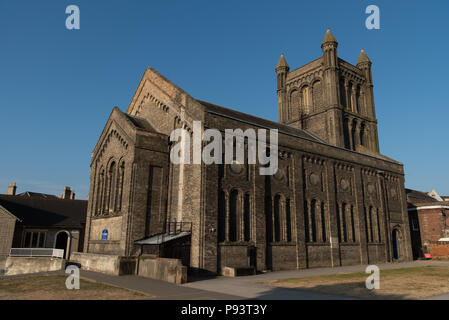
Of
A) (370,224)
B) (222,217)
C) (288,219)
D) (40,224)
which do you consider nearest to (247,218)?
(222,217)

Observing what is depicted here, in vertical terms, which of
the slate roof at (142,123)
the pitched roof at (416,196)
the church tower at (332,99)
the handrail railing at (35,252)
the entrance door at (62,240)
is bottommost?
the handrail railing at (35,252)

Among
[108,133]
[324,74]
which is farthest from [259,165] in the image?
[324,74]

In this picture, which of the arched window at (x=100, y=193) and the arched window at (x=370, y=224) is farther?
the arched window at (x=370, y=224)

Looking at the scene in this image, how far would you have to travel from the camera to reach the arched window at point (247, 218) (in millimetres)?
21891

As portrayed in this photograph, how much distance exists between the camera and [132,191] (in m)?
22.3

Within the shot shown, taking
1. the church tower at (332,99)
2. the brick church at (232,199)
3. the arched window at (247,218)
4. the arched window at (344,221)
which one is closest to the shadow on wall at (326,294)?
the brick church at (232,199)

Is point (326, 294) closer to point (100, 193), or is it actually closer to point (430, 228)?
point (100, 193)

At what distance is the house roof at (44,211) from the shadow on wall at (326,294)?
102 feet

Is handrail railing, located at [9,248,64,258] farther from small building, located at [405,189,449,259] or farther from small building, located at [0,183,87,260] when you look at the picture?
small building, located at [405,189,449,259]

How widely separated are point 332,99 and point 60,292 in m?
33.9

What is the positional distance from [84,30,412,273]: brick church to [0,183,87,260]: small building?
10.2 metres

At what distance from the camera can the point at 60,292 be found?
1255 cm

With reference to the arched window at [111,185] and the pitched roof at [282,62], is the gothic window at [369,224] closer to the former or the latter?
the pitched roof at [282,62]

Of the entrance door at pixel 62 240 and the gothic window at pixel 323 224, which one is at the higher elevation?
the gothic window at pixel 323 224
